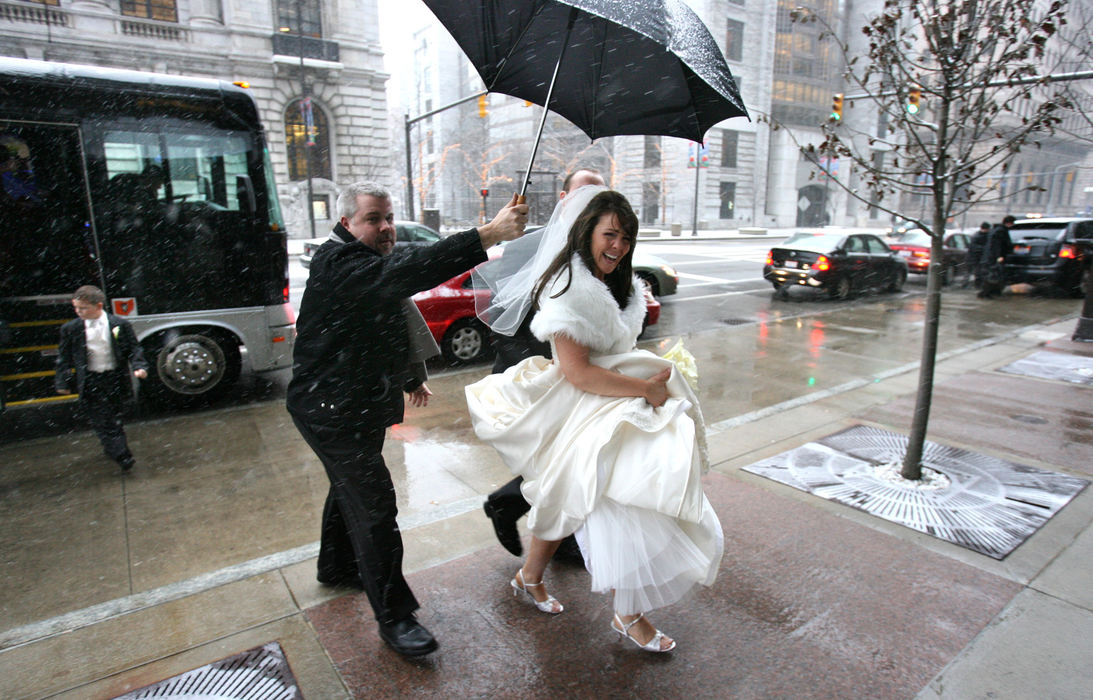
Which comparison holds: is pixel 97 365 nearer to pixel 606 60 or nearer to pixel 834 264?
pixel 606 60

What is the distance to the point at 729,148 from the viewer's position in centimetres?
5116

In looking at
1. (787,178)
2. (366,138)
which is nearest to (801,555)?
(366,138)

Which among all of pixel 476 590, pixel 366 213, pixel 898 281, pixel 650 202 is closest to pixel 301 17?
pixel 898 281

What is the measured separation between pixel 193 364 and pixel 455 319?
2.97 m

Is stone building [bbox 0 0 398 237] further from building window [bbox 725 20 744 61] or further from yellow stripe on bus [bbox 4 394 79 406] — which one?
building window [bbox 725 20 744 61]

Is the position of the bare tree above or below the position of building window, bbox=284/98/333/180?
below

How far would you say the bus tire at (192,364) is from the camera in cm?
653

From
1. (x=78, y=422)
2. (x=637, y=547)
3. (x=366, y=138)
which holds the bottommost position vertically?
(x=78, y=422)

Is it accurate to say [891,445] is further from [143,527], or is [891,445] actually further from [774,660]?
[143,527]

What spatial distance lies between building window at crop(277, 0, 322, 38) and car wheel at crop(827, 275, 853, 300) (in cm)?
2238

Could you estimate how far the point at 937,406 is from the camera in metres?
6.41

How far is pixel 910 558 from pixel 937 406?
3.48m

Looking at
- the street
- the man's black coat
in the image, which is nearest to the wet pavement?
the street

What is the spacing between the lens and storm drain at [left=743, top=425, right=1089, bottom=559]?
3879 mm
